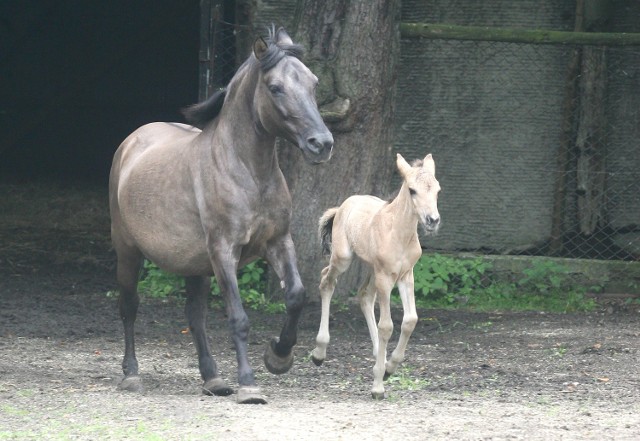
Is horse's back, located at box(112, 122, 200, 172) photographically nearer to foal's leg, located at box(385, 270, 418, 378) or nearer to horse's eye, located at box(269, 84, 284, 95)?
horse's eye, located at box(269, 84, 284, 95)

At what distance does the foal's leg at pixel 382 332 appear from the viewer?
248 inches

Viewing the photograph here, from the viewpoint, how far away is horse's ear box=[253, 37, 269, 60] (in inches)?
247

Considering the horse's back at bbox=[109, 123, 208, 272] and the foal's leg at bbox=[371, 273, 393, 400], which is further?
the horse's back at bbox=[109, 123, 208, 272]

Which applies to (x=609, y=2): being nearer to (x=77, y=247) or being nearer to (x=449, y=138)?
(x=449, y=138)

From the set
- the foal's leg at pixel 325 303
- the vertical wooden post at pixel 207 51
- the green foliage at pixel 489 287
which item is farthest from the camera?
the green foliage at pixel 489 287

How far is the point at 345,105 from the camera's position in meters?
9.34

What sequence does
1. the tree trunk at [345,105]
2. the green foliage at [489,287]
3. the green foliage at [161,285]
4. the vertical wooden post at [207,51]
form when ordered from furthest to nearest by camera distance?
the green foliage at [161,285] < the green foliage at [489,287] < the vertical wooden post at [207,51] < the tree trunk at [345,105]

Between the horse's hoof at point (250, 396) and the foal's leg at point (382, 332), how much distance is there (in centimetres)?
65

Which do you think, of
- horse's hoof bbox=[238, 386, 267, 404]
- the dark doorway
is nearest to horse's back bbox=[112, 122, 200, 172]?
horse's hoof bbox=[238, 386, 267, 404]

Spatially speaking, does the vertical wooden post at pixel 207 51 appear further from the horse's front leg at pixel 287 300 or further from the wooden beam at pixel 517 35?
the horse's front leg at pixel 287 300

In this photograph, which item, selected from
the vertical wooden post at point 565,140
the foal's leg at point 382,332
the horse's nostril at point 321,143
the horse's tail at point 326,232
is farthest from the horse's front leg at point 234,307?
the vertical wooden post at point 565,140

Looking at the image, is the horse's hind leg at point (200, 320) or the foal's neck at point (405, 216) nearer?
the foal's neck at point (405, 216)

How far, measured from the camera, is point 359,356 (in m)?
7.92

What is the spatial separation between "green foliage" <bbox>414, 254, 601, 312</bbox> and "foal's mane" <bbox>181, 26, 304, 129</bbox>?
376cm
